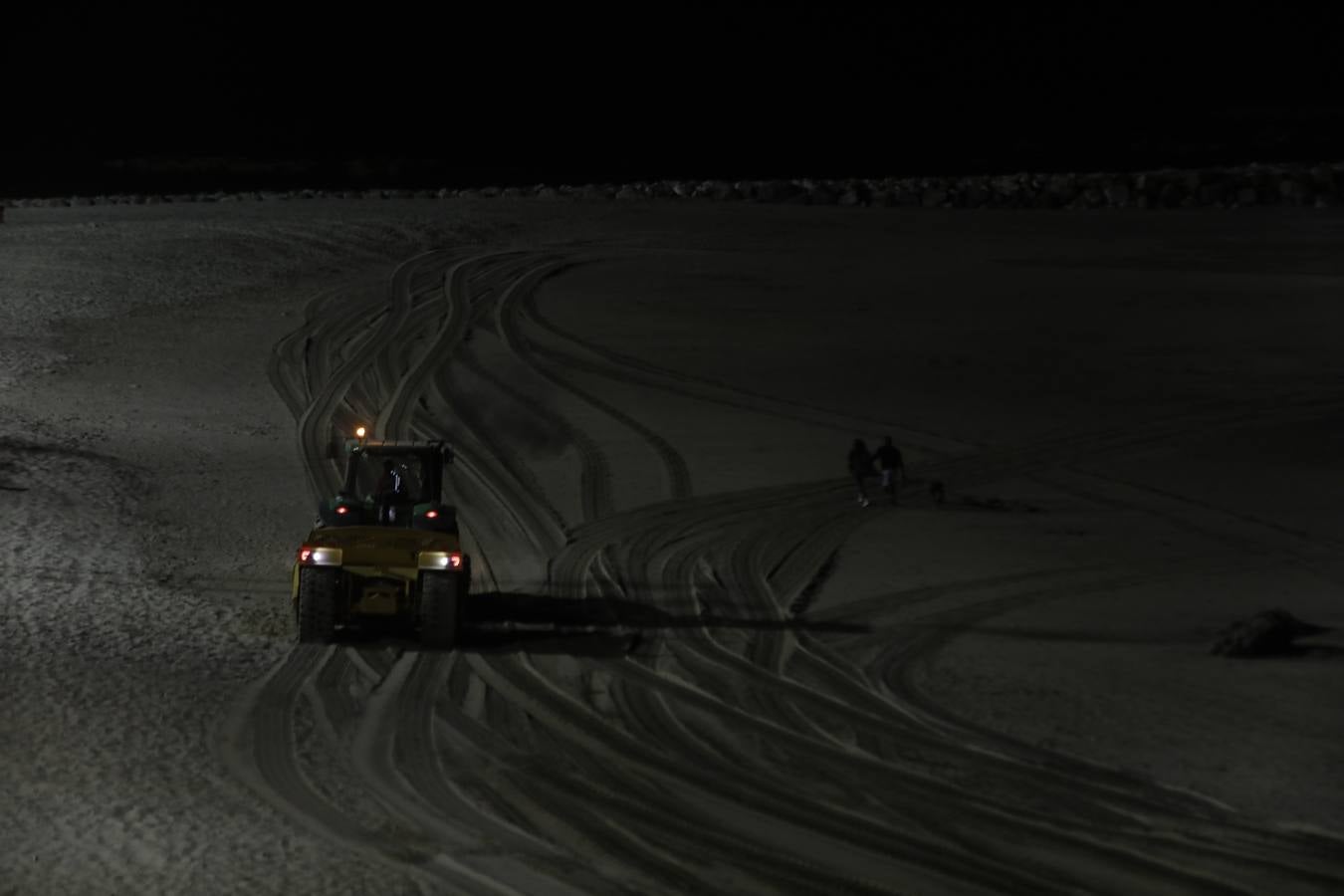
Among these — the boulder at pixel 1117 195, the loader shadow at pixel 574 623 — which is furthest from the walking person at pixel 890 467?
the boulder at pixel 1117 195

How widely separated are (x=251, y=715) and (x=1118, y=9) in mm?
96694

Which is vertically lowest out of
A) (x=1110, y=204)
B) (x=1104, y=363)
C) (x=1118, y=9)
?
(x=1104, y=363)

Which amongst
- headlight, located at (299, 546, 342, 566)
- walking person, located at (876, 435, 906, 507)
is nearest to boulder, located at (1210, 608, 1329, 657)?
walking person, located at (876, 435, 906, 507)

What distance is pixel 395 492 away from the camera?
16.6 m

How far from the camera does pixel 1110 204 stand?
49.2 meters

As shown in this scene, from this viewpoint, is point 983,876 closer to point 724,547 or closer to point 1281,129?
point 724,547

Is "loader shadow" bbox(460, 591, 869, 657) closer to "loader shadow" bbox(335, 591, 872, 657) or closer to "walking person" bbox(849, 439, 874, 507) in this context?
"loader shadow" bbox(335, 591, 872, 657)

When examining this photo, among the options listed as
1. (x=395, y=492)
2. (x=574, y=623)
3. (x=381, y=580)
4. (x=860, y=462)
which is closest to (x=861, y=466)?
(x=860, y=462)

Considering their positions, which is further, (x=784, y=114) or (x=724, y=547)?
(x=784, y=114)

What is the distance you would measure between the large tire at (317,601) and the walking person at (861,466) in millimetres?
8599

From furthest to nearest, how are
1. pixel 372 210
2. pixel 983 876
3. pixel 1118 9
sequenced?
pixel 1118 9 < pixel 372 210 < pixel 983 876

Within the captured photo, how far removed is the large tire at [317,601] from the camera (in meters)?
15.0

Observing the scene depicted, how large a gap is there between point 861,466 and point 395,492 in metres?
7.30

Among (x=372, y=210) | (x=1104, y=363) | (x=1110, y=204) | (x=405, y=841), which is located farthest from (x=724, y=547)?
(x=1110, y=204)
